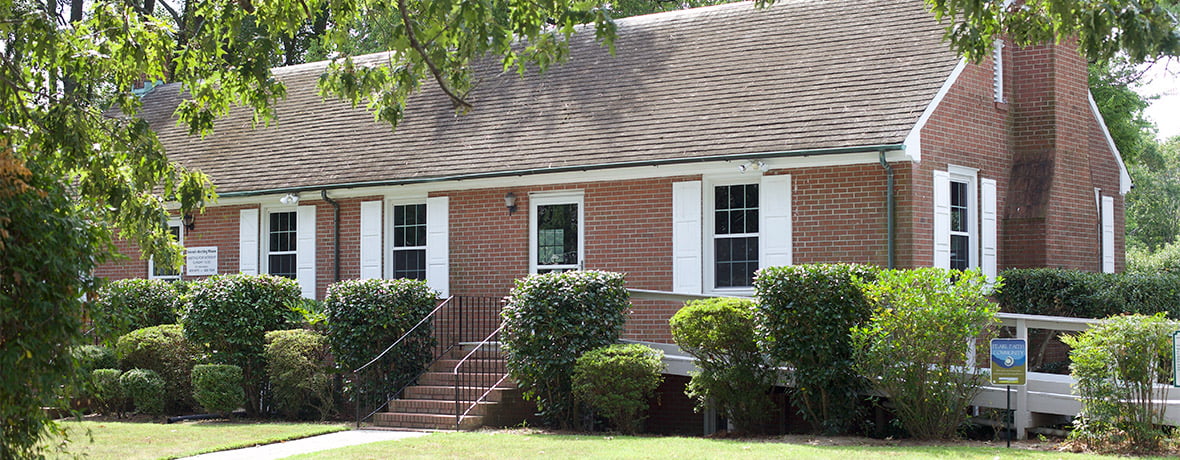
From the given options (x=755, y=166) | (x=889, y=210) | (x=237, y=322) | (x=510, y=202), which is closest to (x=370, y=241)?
(x=510, y=202)

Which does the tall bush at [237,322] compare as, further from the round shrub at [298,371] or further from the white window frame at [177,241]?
the white window frame at [177,241]

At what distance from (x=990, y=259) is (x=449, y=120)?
8825 millimetres

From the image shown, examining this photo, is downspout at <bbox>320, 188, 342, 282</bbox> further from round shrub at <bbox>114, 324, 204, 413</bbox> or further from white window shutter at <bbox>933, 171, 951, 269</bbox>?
white window shutter at <bbox>933, 171, 951, 269</bbox>

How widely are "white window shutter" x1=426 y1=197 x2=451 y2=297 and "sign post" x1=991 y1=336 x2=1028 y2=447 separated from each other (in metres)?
9.09

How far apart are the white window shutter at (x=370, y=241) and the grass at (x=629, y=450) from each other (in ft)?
21.3

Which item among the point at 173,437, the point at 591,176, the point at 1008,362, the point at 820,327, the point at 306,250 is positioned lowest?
the point at 173,437

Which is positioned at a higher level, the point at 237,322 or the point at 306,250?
the point at 306,250

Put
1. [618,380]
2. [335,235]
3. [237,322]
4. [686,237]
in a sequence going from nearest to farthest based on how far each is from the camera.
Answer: [618,380] < [686,237] < [237,322] < [335,235]

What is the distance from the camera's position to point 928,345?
1281 centimetres

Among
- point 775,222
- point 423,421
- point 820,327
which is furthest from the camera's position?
point 775,222

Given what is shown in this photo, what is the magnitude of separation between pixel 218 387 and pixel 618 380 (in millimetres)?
5937

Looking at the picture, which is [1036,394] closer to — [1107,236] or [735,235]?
[735,235]

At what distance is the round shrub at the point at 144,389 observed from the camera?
680 inches

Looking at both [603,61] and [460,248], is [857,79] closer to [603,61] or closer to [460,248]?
[603,61]
